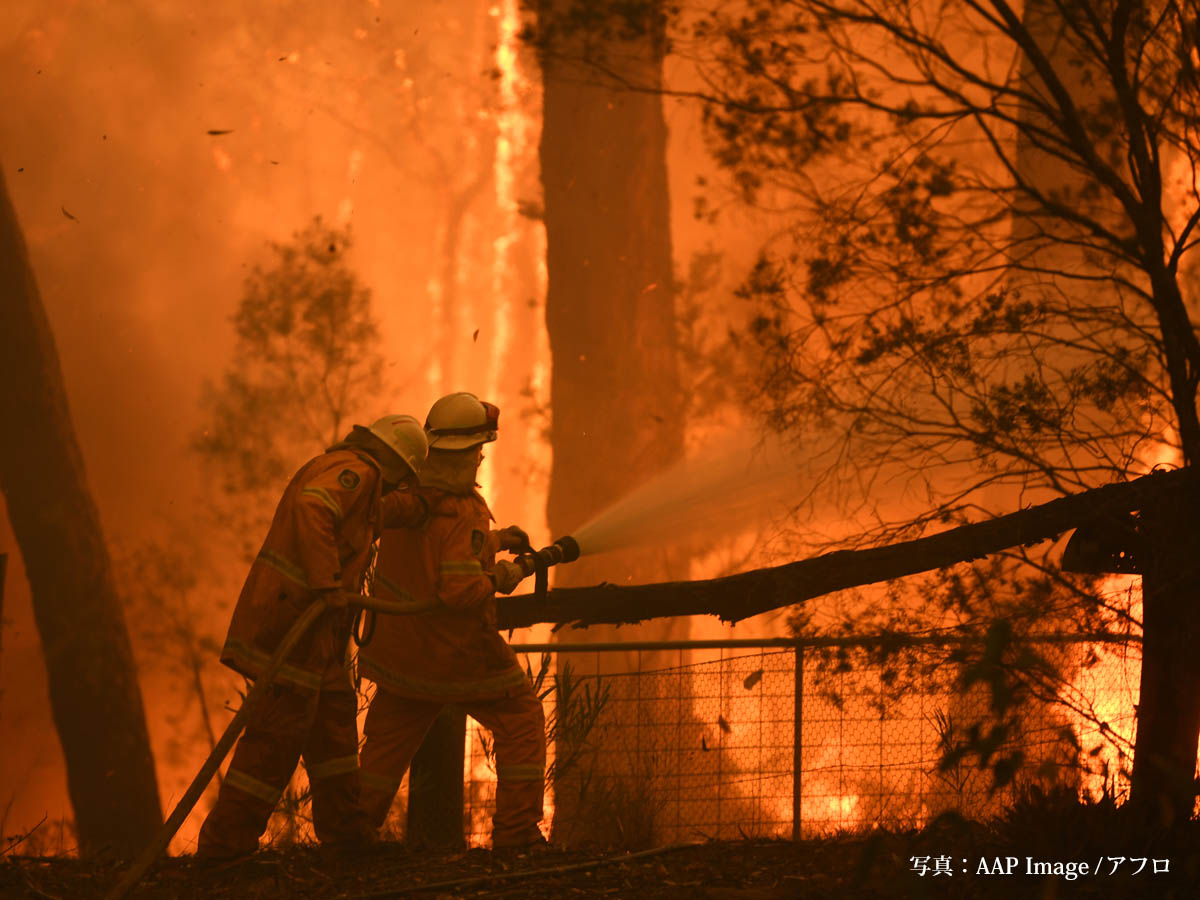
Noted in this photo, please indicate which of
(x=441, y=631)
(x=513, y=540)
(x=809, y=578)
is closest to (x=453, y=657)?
(x=441, y=631)

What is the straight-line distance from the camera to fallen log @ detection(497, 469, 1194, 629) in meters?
4.39

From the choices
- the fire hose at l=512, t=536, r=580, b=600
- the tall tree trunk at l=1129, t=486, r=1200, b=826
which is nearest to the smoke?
the fire hose at l=512, t=536, r=580, b=600

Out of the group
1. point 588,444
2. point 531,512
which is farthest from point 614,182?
point 531,512

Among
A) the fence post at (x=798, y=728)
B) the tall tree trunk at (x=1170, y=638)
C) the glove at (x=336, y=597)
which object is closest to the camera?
the glove at (x=336, y=597)

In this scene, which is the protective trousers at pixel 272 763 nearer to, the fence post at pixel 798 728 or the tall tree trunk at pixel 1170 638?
the fence post at pixel 798 728

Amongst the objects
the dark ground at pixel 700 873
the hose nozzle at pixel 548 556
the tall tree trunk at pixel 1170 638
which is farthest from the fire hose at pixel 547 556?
the tall tree trunk at pixel 1170 638

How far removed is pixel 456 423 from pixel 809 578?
151 cm

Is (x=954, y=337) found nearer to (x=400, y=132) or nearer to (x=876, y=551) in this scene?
(x=876, y=551)

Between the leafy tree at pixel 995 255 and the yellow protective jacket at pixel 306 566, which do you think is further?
the leafy tree at pixel 995 255

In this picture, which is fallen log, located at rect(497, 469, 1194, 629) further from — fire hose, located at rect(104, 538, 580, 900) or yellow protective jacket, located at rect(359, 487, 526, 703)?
fire hose, located at rect(104, 538, 580, 900)

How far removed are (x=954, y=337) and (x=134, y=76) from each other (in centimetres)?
701

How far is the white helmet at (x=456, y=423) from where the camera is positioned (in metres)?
3.95

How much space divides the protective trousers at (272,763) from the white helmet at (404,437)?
0.80m

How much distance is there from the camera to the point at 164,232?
29.7ft
